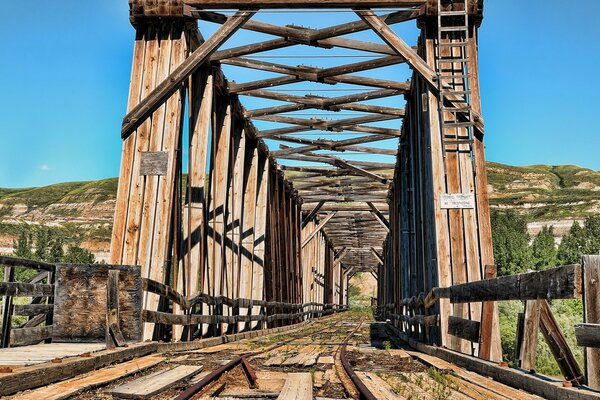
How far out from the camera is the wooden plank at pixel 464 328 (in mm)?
6951

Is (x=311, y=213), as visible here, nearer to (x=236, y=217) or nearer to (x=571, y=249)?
(x=236, y=217)

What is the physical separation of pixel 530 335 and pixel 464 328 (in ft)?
7.34

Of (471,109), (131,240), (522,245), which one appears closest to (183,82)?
(131,240)

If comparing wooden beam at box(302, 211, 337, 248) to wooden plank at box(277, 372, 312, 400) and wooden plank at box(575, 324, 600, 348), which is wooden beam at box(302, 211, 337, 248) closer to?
wooden plank at box(277, 372, 312, 400)

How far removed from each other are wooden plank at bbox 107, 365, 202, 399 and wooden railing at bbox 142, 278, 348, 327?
71.9 inches

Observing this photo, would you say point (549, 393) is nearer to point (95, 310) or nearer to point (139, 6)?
point (95, 310)

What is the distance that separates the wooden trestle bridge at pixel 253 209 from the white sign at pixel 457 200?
0.06ft

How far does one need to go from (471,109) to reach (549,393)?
5923mm

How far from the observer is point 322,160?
752 inches

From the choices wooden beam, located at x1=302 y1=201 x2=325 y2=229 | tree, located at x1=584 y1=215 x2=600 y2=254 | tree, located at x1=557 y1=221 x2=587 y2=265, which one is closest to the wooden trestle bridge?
wooden beam, located at x1=302 y1=201 x2=325 y2=229

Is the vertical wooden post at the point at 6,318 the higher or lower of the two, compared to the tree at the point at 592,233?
lower

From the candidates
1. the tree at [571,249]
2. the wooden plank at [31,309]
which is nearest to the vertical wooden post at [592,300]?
the wooden plank at [31,309]

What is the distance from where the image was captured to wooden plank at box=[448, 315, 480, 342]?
6951mm

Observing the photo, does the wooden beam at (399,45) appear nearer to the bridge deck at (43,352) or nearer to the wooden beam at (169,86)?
the wooden beam at (169,86)
